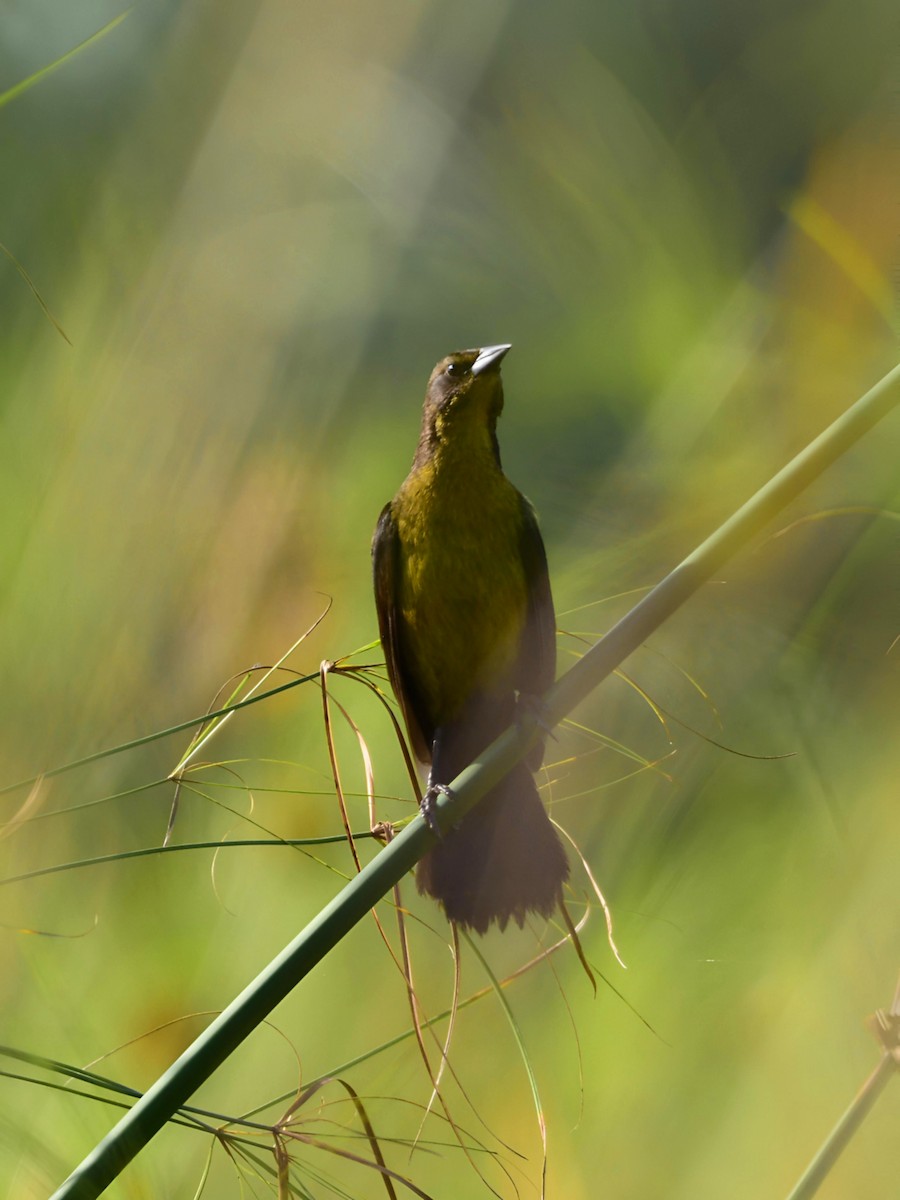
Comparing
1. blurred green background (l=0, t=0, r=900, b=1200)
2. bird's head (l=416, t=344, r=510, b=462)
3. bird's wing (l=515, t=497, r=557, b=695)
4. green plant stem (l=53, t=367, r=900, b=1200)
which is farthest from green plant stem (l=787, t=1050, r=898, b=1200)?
bird's head (l=416, t=344, r=510, b=462)

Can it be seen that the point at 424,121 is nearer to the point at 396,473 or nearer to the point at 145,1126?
the point at 396,473

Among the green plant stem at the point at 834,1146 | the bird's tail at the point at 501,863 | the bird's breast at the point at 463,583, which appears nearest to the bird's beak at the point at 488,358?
the bird's breast at the point at 463,583

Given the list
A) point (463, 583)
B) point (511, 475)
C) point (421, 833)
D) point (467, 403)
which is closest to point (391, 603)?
point (463, 583)

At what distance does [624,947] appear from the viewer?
1.76 meters

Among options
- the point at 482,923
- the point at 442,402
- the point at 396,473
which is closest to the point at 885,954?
the point at 482,923

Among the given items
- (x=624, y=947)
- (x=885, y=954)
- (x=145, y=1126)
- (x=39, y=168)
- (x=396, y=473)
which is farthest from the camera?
(x=396, y=473)

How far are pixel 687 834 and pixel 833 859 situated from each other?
23 cm

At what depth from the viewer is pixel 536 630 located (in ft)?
5.45

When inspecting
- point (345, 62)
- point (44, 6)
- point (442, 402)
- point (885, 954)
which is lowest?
point (885, 954)

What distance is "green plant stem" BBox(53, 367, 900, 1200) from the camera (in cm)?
63

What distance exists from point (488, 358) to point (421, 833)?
1.13 metres

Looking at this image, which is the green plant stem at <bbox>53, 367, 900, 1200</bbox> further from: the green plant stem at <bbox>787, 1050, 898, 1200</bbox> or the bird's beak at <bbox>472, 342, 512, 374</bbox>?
the bird's beak at <bbox>472, 342, 512, 374</bbox>

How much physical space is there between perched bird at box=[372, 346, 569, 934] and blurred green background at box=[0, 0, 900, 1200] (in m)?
0.09

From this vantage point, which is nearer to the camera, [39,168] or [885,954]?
[885,954]
